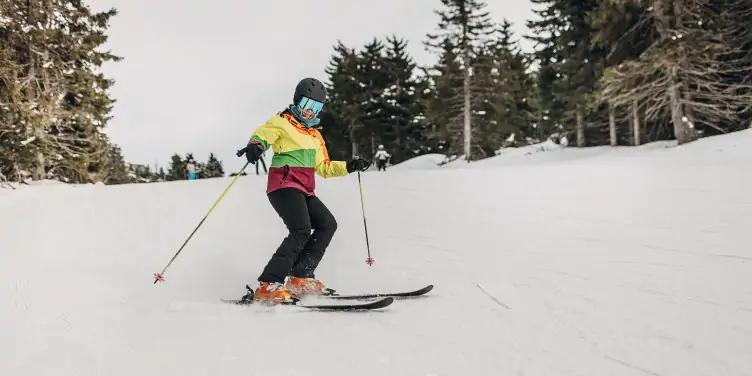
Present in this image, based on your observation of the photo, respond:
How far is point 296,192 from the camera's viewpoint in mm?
3760

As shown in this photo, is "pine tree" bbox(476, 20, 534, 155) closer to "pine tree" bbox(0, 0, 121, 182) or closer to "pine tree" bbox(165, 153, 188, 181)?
"pine tree" bbox(0, 0, 121, 182)

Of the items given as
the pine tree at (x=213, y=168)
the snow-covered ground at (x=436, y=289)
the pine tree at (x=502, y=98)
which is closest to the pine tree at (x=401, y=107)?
the pine tree at (x=502, y=98)

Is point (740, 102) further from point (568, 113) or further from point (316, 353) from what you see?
point (316, 353)

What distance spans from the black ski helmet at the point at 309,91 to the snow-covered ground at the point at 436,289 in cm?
190

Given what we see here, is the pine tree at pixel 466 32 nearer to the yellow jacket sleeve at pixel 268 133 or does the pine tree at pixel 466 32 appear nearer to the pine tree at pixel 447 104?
the pine tree at pixel 447 104

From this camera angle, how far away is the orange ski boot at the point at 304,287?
3.82m

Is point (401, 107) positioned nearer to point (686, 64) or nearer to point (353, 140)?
point (353, 140)

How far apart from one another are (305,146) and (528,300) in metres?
2.32

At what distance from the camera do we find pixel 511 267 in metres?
4.12

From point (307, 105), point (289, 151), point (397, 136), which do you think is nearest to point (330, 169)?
A: point (289, 151)

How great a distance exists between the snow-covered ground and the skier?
0.41 metres

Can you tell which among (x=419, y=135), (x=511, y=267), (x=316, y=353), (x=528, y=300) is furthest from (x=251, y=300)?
(x=419, y=135)

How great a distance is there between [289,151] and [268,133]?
0.26 meters

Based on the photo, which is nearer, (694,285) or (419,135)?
(694,285)
